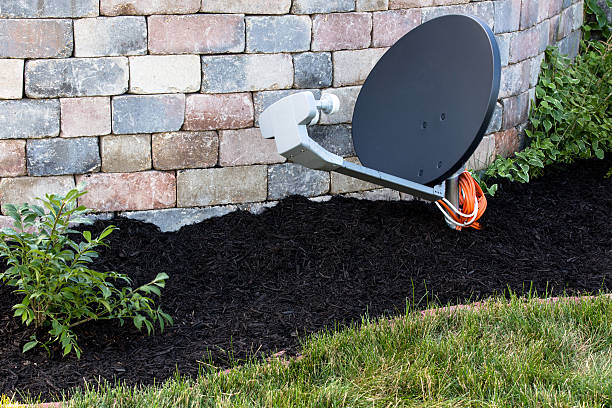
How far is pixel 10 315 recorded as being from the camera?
331 centimetres

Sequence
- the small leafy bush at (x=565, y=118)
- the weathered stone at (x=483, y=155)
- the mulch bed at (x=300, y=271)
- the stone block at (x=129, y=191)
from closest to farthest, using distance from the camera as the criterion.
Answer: the mulch bed at (x=300, y=271) < the stone block at (x=129, y=191) < the weathered stone at (x=483, y=155) < the small leafy bush at (x=565, y=118)

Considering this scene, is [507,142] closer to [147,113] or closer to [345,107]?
[345,107]

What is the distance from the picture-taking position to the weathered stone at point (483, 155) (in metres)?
4.94

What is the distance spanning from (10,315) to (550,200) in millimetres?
3250

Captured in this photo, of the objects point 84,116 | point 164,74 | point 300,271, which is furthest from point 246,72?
point 300,271

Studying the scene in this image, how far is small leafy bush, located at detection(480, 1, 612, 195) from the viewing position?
17.3 ft

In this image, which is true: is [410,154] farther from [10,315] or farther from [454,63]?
[10,315]

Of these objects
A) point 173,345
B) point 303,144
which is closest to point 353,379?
point 173,345

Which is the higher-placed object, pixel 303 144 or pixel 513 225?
pixel 303 144

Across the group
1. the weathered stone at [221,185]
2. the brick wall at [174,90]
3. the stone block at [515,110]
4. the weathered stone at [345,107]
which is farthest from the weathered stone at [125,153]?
the stone block at [515,110]

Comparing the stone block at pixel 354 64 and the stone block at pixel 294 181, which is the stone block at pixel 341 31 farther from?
the stone block at pixel 294 181

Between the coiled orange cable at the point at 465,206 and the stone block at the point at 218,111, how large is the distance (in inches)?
46.1

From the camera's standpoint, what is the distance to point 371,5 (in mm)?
4391

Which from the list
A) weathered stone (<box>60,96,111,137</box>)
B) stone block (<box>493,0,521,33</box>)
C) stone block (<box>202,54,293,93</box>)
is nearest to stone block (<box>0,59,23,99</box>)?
weathered stone (<box>60,96,111,137</box>)
